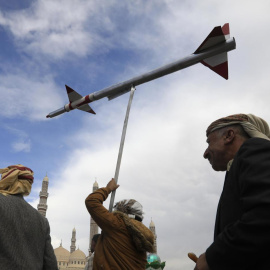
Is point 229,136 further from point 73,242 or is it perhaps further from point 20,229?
point 73,242

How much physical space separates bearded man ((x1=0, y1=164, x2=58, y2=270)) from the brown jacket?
17.6 inches

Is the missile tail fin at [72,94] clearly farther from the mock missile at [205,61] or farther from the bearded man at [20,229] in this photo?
the bearded man at [20,229]

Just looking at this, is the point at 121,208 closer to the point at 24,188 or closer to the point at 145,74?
the point at 24,188

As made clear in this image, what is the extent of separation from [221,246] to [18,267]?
1694mm

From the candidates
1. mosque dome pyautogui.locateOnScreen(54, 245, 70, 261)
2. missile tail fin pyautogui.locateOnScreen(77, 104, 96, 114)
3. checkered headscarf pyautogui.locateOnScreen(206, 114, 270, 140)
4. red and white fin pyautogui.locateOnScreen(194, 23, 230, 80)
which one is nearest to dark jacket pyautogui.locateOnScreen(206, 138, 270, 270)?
checkered headscarf pyautogui.locateOnScreen(206, 114, 270, 140)

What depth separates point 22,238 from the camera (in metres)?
2.37

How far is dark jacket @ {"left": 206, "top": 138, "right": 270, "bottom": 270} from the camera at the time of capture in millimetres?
1104

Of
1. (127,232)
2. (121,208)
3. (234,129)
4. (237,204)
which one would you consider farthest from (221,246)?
(121,208)

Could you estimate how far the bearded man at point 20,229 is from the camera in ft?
7.34

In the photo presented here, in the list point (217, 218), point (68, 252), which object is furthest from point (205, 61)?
point (68, 252)

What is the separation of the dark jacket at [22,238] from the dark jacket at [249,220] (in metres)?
1.62

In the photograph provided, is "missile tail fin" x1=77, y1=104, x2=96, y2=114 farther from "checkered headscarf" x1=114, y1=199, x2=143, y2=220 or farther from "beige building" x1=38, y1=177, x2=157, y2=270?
"beige building" x1=38, y1=177, x2=157, y2=270

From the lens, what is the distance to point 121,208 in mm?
2855

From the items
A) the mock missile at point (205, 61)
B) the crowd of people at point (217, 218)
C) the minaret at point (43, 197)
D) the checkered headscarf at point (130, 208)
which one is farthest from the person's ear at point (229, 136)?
the minaret at point (43, 197)
